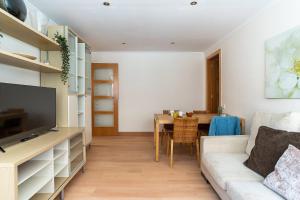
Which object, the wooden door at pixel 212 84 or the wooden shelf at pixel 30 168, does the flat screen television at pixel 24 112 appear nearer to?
the wooden shelf at pixel 30 168

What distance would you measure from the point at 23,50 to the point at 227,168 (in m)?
2.77

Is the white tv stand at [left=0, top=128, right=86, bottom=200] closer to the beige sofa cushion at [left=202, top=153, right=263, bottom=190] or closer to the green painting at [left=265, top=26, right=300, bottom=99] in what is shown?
the beige sofa cushion at [left=202, top=153, right=263, bottom=190]

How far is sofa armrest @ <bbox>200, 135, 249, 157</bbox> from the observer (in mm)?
2709

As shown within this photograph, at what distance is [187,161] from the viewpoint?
354 cm

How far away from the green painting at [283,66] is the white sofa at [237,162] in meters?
0.31

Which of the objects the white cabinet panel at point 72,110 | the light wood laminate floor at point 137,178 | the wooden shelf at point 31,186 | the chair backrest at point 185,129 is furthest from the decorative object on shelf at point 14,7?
the chair backrest at point 185,129

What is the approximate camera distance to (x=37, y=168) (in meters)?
1.90

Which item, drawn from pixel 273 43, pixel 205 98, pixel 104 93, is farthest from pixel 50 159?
pixel 205 98

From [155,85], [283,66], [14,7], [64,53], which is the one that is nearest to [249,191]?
[283,66]

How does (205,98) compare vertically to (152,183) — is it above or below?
above

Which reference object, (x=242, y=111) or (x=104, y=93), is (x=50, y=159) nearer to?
(x=242, y=111)

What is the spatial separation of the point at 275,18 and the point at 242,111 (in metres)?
1.50

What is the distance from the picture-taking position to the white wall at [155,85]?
18.8 ft

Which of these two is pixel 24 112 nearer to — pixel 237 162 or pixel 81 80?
pixel 81 80
